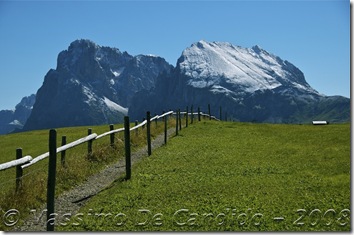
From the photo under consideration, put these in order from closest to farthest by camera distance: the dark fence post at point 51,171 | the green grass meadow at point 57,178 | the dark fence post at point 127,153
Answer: the dark fence post at point 51,171, the green grass meadow at point 57,178, the dark fence post at point 127,153

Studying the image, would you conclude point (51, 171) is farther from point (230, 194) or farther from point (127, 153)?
point (127, 153)

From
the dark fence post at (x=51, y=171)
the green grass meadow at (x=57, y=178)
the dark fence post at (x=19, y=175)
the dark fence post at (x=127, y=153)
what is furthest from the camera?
the dark fence post at (x=127, y=153)

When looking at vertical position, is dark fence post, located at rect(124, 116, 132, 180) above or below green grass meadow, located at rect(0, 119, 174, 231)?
above

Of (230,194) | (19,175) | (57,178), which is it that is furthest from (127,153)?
(230,194)

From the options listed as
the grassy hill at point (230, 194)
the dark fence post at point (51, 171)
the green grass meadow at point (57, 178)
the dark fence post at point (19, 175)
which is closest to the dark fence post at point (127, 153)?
the grassy hill at point (230, 194)

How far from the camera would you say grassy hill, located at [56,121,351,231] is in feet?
41.8

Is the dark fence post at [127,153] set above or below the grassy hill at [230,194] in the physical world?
above

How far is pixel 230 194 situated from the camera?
1628 cm

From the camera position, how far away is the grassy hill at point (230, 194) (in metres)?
12.7

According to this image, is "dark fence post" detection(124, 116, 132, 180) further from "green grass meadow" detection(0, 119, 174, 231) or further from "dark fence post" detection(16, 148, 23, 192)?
"dark fence post" detection(16, 148, 23, 192)

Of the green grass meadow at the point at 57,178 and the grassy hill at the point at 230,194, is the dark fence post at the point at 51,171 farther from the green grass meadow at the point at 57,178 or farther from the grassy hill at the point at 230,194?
the green grass meadow at the point at 57,178

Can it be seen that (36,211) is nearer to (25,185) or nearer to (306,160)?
(25,185)

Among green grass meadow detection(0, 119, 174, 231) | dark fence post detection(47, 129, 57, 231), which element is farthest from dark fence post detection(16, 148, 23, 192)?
dark fence post detection(47, 129, 57, 231)

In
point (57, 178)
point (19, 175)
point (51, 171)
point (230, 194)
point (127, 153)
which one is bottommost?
point (230, 194)
